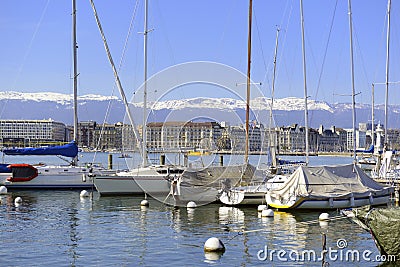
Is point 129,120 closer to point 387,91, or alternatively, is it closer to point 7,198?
point 7,198

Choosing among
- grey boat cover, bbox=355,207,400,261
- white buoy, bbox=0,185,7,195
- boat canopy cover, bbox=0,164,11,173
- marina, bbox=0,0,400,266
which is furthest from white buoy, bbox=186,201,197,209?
boat canopy cover, bbox=0,164,11,173

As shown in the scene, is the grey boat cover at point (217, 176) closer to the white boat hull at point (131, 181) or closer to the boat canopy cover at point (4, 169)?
the white boat hull at point (131, 181)

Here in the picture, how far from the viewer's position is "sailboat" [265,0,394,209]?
30.5m

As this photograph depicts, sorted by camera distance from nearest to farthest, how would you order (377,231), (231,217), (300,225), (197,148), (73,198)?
(377,231) < (300,225) < (231,217) < (197,148) < (73,198)

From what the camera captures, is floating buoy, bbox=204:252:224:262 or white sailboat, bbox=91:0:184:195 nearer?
floating buoy, bbox=204:252:224:262

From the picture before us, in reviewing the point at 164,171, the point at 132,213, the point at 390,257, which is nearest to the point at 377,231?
the point at 390,257

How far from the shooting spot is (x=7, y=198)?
124 ft

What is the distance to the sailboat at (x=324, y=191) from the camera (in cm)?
3045

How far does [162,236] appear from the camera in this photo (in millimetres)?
23734

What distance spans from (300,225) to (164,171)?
1425cm

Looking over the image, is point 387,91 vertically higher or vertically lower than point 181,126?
higher

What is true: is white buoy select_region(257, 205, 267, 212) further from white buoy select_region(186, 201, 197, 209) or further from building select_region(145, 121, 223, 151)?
building select_region(145, 121, 223, 151)

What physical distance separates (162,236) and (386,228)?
365 inches

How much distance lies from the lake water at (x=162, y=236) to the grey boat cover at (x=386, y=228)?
137 cm
